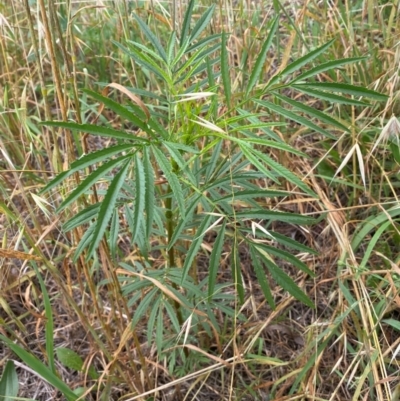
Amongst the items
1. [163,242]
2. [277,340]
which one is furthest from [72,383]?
[277,340]

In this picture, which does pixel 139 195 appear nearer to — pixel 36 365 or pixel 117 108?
pixel 117 108

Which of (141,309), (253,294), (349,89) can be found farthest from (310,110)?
(253,294)

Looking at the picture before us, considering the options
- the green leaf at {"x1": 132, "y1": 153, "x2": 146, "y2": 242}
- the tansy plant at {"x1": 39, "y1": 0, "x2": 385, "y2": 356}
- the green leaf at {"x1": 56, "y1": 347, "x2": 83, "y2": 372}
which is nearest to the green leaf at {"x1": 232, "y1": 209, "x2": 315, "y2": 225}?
the tansy plant at {"x1": 39, "y1": 0, "x2": 385, "y2": 356}

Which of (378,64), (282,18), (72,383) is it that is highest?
(282,18)

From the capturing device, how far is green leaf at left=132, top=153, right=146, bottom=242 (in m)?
0.77

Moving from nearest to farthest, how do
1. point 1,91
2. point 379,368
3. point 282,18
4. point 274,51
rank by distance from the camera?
point 379,368, point 1,91, point 274,51, point 282,18

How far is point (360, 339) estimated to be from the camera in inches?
47.3

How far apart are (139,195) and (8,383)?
2.03 feet

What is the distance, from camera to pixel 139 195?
77 centimetres

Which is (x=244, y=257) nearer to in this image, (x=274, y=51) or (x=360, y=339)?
(x=360, y=339)

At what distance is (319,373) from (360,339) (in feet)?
0.46

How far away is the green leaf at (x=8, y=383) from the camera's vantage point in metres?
1.11

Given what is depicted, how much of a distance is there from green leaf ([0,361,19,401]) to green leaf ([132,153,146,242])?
1.80 ft

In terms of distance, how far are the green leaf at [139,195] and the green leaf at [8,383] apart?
1.80ft
